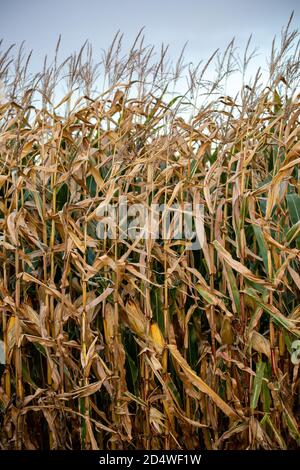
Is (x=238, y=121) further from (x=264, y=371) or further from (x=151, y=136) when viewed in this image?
(x=264, y=371)

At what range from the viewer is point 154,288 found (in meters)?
2.40

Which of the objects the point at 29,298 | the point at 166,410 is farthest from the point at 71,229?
the point at 166,410

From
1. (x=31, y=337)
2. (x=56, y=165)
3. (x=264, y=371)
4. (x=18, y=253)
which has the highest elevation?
(x=56, y=165)

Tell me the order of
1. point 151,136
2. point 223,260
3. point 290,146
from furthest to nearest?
point 151,136 < point 290,146 < point 223,260

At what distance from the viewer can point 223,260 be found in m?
2.33

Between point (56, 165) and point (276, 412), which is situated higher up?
point (56, 165)

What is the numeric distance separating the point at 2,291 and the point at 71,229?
1.19ft

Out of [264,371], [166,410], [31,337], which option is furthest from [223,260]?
[31,337]

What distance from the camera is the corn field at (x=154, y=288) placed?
2.33 metres

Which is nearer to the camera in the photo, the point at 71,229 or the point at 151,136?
the point at 71,229

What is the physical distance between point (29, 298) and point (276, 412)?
3.52 feet

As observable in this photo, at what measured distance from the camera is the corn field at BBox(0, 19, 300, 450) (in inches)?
91.8

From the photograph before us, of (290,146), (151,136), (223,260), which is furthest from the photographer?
(151,136)

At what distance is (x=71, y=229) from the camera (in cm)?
239
